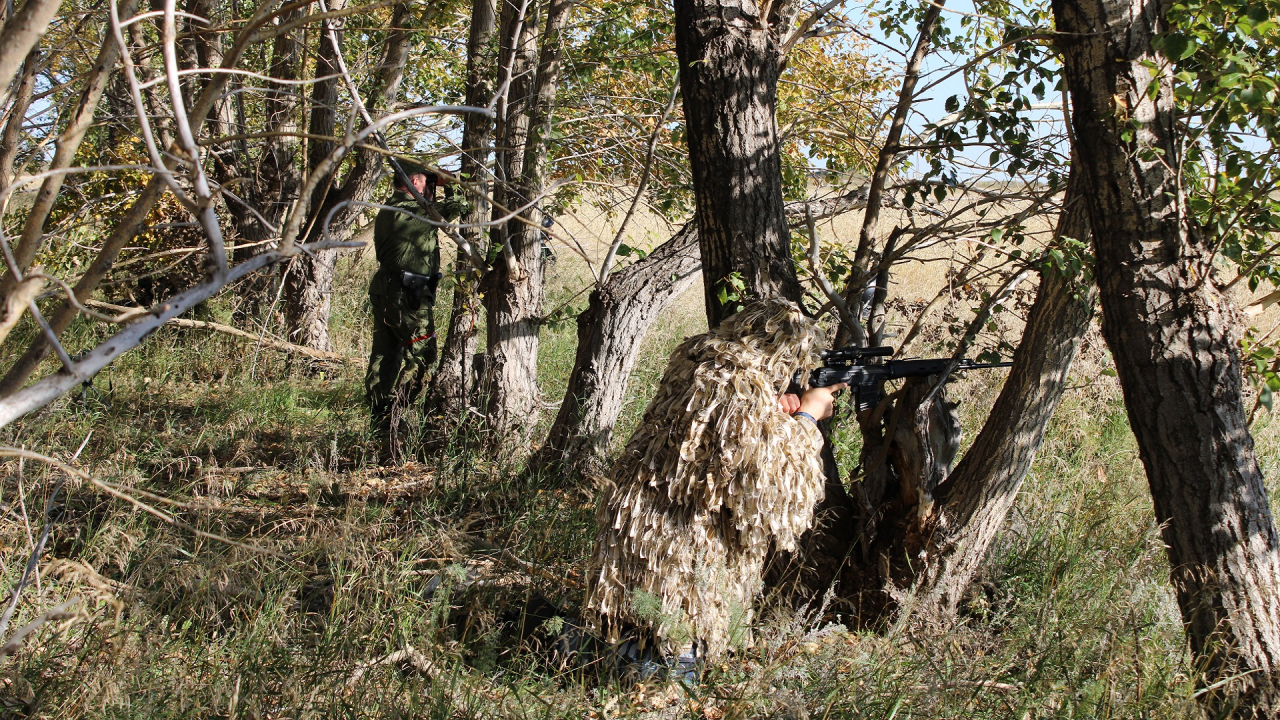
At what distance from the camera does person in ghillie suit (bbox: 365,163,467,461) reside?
20.5 feet

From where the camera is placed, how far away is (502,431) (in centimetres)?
549

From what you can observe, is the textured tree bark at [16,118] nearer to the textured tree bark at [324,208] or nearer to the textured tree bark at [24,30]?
the textured tree bark at [24,30]

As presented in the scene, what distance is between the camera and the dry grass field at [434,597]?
2.69 meters

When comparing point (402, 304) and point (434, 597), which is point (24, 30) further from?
point (402, 304)

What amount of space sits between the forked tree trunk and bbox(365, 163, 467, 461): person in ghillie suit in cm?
344

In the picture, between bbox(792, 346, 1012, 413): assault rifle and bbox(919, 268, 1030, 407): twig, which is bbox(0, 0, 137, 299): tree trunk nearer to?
bbox(792, 346, 1012, 413): assault rifle

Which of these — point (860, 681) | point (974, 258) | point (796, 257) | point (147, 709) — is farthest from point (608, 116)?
point (147, 709)

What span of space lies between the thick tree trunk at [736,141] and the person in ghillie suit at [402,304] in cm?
315

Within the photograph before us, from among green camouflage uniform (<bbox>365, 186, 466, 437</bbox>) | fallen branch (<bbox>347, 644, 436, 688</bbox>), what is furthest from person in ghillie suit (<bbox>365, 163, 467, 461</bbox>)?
fallen branch (<bbox>347, 644, 436, 688</bbox>)

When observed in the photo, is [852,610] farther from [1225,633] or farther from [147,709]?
[147,709]

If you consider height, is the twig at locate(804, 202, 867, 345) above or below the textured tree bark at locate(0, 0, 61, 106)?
below

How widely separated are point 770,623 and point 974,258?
1.61 meters

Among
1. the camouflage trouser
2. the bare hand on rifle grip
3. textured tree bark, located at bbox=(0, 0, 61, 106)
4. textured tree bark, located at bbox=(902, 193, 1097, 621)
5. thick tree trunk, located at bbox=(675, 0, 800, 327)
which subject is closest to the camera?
textured tree bark, located at bbox=(0, 0, 61, 106)

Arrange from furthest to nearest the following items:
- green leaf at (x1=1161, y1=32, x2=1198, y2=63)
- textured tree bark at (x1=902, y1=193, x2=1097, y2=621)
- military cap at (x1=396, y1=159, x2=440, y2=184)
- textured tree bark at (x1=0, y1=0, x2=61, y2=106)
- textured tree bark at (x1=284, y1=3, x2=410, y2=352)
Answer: textured tree bark at (x1=284, y1=3, x2=410, y2=352)
military cap at (x1=396, y1=159, x2=440, y2=184)
textured tree bark at (x1=902, y1=193, x2=1097, y2=621)
green leaf at (x1=1161, y1=32, x2=1198, y2=63)
textured tree bark at (x1=0, y1=0, x2=61, y2=106)
